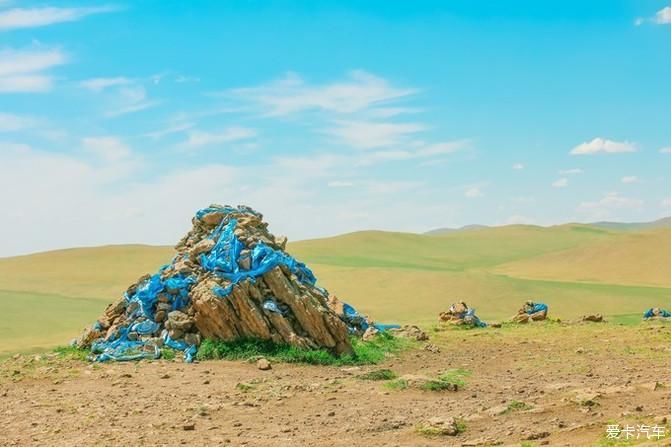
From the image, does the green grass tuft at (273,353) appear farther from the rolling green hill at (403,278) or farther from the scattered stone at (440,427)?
the rolling green hill at (403,278)

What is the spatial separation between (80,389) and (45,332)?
17.8 meters

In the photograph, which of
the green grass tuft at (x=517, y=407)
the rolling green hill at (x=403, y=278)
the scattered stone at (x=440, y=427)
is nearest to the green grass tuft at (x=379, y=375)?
the green grass tuft at (x=517, y=407)

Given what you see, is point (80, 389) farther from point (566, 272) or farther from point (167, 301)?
point (566, 272)

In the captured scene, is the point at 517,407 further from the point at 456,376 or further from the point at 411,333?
the point at 411,333

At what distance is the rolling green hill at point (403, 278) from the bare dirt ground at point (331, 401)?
36.4ft

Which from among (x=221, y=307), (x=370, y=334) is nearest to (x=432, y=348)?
(x=370, y=334)

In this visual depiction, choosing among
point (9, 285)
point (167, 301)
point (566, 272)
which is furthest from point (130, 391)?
point (566, 272)

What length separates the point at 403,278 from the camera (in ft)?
160

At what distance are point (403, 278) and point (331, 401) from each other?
37010 mm

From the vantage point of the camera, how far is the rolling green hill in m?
34.7

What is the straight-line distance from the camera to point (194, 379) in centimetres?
1354

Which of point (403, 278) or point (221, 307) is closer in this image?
point (221, 307)

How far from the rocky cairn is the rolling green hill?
800 centimetres

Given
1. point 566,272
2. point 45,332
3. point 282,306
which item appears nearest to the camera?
point 282,306
